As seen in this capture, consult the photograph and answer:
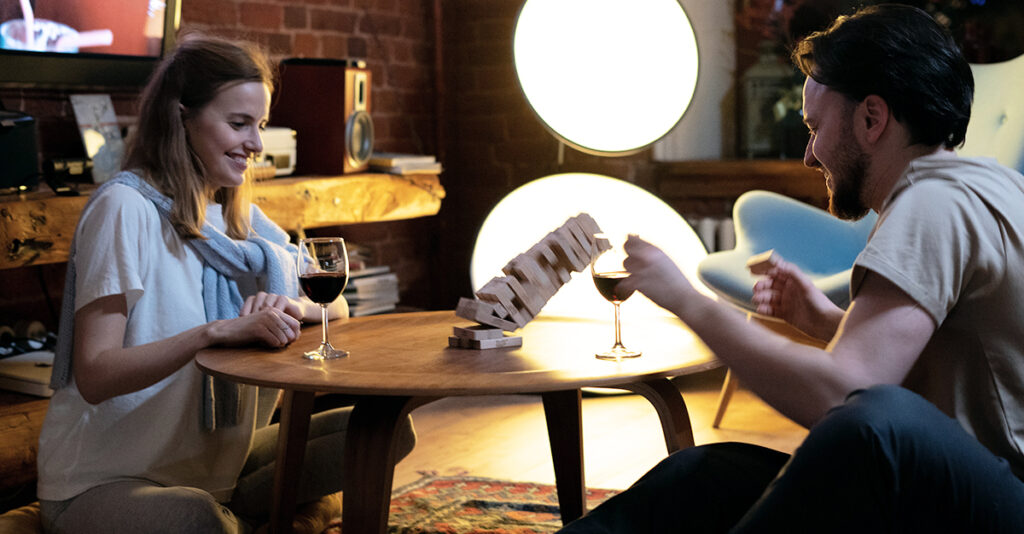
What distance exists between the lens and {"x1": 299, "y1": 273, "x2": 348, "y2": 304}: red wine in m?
1.56

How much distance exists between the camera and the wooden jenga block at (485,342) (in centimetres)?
159

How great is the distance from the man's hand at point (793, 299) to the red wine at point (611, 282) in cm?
19

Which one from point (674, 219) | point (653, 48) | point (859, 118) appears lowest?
point (674, 219)

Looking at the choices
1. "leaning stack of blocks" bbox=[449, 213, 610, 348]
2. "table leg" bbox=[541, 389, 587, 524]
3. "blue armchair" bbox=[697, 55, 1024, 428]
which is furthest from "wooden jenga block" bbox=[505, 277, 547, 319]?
"blue armchair" bbox=[697, 55, 1024, 428]

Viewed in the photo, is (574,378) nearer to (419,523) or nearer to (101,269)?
(101,269)

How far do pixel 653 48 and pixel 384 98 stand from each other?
1.32 meters

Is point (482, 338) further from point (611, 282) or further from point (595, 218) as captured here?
point (595, 218)

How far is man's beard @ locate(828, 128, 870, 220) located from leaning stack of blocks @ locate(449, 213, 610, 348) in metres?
0.37

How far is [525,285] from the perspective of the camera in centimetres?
164

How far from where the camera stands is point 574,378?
134cm

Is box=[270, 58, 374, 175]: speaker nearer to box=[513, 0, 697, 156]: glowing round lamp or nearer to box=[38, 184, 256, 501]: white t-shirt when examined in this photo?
box=[513, 0, 697, 156]: glowing round lamp

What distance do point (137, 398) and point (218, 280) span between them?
9.5 inches

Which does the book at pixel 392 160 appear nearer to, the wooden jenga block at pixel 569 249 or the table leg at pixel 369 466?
the wooden jenga block at pixel 569 249

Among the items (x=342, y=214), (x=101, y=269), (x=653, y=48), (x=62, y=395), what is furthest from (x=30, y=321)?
(x=653, y=48)
